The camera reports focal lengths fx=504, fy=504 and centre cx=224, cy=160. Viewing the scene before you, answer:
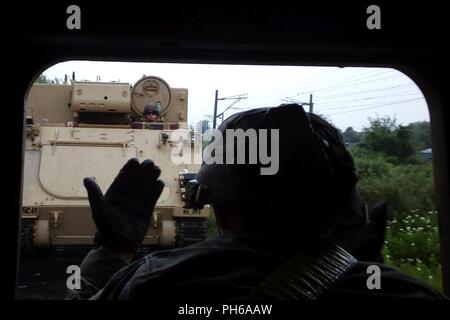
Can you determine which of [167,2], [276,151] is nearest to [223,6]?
[167,2]

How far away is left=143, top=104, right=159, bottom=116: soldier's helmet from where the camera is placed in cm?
534

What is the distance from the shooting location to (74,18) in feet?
4.78

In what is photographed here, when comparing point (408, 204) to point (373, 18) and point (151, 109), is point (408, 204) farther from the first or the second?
point (151, 109)

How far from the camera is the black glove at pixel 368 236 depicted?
5.11 feet

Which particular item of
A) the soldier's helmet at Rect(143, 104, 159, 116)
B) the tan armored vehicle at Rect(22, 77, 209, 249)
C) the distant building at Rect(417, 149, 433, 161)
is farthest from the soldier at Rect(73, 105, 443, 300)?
the soldier's helmet at Rect(143, 104, 159, 116)

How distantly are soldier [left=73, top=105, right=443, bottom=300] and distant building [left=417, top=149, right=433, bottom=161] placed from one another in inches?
20.0

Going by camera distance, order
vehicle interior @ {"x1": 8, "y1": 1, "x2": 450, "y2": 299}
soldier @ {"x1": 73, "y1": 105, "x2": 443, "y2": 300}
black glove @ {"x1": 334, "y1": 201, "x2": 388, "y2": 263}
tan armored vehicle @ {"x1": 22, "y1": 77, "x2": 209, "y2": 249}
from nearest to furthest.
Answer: soldier @ {"x1": 73, "y1": 105, "x2": 443, "y2": 300}
vehicle interior @ {"x1": 8, "y1": 1, "x2": 450, "y2": 299}
black glove @ {"x1": 334, "y1": 201, "x2": 388, "y2": 263}
tan armored vehicle @ {"x1": 22, "y1": 77, "x2": 209, "y2": 249}

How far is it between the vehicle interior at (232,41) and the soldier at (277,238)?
0.34m

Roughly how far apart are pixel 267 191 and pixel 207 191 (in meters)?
0.16

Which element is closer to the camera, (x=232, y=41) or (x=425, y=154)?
(x=232, y=41)

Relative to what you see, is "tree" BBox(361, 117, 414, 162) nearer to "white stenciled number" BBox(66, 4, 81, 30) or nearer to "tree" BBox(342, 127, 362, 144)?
"tree" BBox(342, 127, 362, 144)

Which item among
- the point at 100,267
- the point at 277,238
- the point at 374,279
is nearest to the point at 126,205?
the point at 100,267

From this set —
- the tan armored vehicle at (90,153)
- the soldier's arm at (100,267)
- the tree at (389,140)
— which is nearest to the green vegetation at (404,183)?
the tree at (389,140)

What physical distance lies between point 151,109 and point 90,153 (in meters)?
0.83
